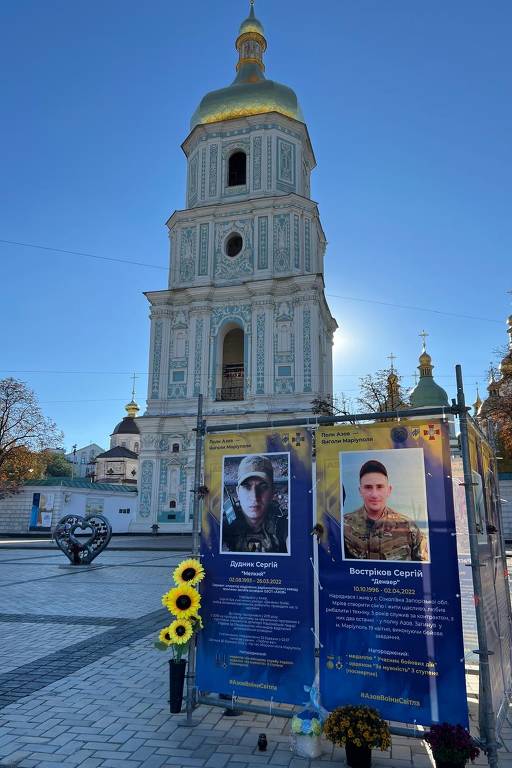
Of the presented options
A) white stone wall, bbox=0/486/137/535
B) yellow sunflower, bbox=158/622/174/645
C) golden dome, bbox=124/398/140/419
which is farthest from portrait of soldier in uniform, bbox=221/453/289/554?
golden dome, bbox=124/398/140/419

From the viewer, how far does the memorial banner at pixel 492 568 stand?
4770 mm

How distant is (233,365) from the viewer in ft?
117

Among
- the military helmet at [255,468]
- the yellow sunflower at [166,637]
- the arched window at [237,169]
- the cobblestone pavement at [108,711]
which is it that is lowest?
the cobblestone pavement at [108,711]

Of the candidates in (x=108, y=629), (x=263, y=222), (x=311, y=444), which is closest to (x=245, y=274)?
(x=263, y=222)

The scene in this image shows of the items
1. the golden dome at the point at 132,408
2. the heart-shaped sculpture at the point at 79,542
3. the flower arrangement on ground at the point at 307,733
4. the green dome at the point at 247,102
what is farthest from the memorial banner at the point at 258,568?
the golden dome at the point at 132,408

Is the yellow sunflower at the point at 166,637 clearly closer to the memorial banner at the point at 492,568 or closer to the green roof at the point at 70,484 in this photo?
the memorial banner at the point at 492,568

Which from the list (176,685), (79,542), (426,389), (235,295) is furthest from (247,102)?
(176,685)

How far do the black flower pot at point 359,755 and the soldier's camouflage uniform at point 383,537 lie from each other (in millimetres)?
1260

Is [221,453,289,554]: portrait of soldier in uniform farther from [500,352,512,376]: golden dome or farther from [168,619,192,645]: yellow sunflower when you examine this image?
[500,352,512,376]: golden dome

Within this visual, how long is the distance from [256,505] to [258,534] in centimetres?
24

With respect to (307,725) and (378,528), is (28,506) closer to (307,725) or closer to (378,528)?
(307,725)

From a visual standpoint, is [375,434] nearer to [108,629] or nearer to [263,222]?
[108,629]

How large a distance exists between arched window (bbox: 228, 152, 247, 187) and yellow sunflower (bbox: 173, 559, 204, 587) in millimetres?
34573

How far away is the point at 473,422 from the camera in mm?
4859
